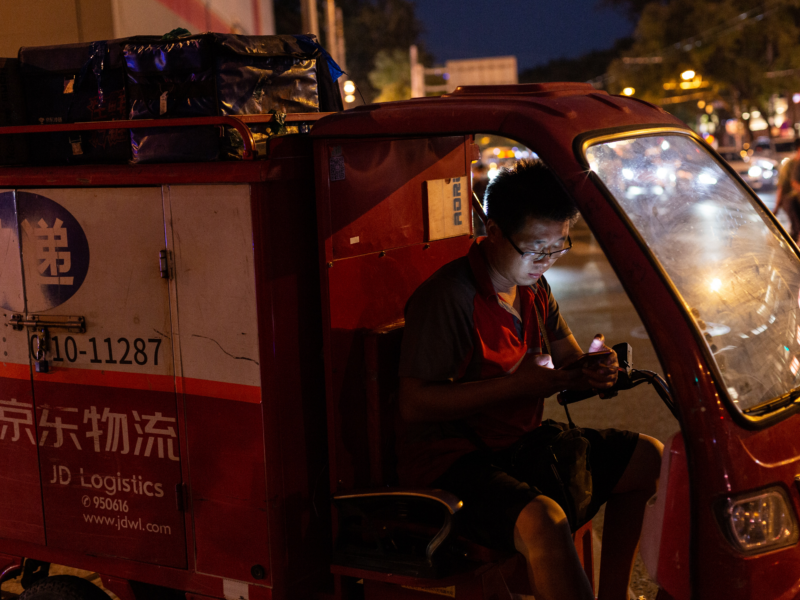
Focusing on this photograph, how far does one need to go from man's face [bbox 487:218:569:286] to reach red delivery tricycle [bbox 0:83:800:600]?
0.96 feet

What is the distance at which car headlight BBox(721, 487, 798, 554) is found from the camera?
2.00 m

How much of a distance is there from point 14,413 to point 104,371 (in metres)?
0.47

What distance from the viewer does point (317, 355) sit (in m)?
2.65

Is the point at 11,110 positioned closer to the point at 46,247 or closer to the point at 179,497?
the point at 46,247

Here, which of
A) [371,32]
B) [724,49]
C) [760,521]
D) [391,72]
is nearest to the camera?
[760,521]

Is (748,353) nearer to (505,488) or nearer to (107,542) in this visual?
(505,488)

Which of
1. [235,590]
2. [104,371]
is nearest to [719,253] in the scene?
[235,590]

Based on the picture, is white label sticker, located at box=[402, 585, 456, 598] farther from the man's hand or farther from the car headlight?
the car headlight

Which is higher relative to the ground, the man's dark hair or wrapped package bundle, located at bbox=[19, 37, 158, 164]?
wrapped package bundle, located at bbox=[19, 37, 158, 164]

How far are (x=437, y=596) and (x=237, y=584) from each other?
64cm

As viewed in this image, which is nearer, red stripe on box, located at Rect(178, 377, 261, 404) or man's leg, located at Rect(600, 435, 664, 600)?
red stripe on box, located at Rect(178, 377, 261, 404)

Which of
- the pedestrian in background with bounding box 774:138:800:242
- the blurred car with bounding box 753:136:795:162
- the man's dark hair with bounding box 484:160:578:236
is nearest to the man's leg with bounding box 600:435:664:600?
the man's dark hair with bounding box 484:160:578:236

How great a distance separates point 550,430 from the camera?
2.65 meters

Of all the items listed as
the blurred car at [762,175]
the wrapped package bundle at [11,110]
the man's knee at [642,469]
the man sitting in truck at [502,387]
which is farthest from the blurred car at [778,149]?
the wrapped package bundle at [11,110]
